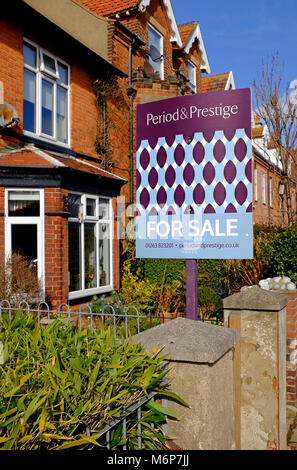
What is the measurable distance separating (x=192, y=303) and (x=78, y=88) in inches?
356

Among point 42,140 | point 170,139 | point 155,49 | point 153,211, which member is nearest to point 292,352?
point 153,211

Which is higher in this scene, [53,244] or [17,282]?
[53,244]

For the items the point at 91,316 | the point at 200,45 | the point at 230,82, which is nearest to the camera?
the point at 91,316

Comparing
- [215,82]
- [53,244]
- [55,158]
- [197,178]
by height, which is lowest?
[53,244]

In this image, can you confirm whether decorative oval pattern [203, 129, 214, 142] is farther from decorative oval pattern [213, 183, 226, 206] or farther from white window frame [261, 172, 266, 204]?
white window frame [261, 172, 266, 204]

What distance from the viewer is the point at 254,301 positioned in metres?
3.99

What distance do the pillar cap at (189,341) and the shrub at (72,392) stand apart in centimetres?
10

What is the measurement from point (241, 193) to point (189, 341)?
4.80 feet

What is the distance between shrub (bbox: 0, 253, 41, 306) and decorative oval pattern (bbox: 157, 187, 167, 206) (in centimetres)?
384

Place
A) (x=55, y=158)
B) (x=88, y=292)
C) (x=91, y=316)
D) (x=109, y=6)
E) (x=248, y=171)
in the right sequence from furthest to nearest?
(x=109, y=6), (x=88, y=292), (x=55, y=158), (x=91, y=316), (x=248, y=171)

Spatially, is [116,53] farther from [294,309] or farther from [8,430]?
[8,430]

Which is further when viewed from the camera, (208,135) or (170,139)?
(170,139)

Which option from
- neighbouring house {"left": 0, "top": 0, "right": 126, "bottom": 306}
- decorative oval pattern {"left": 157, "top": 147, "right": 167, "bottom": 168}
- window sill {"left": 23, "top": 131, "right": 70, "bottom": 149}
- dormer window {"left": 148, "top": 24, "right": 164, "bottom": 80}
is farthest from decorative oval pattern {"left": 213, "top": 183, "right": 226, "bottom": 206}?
dormer window {"left": 148, "top": 24, "right": 164, "bottom": 80}

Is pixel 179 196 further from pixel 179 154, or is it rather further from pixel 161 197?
pixel 179 154
